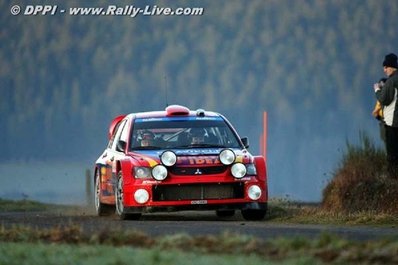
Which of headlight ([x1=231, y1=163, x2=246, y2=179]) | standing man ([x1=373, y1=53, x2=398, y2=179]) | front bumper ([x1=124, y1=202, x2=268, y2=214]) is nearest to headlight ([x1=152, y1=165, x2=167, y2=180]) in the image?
front bumper ([x1=124, y1=202, x2=268, y2=214])

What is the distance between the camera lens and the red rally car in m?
18.2

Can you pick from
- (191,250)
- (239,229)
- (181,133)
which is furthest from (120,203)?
(191,250)

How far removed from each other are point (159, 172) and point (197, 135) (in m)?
1.33

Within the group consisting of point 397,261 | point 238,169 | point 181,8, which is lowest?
point 397,261

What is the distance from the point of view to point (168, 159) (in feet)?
59.6

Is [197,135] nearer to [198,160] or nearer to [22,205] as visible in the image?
[198,160]

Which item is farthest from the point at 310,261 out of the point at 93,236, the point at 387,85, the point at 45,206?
the point at 45,206

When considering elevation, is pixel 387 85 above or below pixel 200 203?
above

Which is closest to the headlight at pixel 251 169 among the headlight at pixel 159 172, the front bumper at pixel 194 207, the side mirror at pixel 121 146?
the front bumper at pixel 194 207

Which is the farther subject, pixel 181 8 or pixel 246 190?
pixel 181 8

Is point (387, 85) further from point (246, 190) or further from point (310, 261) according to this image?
point (310, 261)

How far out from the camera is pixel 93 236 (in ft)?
42.0

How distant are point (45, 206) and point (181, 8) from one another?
16.9 feet

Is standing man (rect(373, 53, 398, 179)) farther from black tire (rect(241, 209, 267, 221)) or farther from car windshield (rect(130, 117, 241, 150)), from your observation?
car windshield (rect(130, 117, 241, 150))
